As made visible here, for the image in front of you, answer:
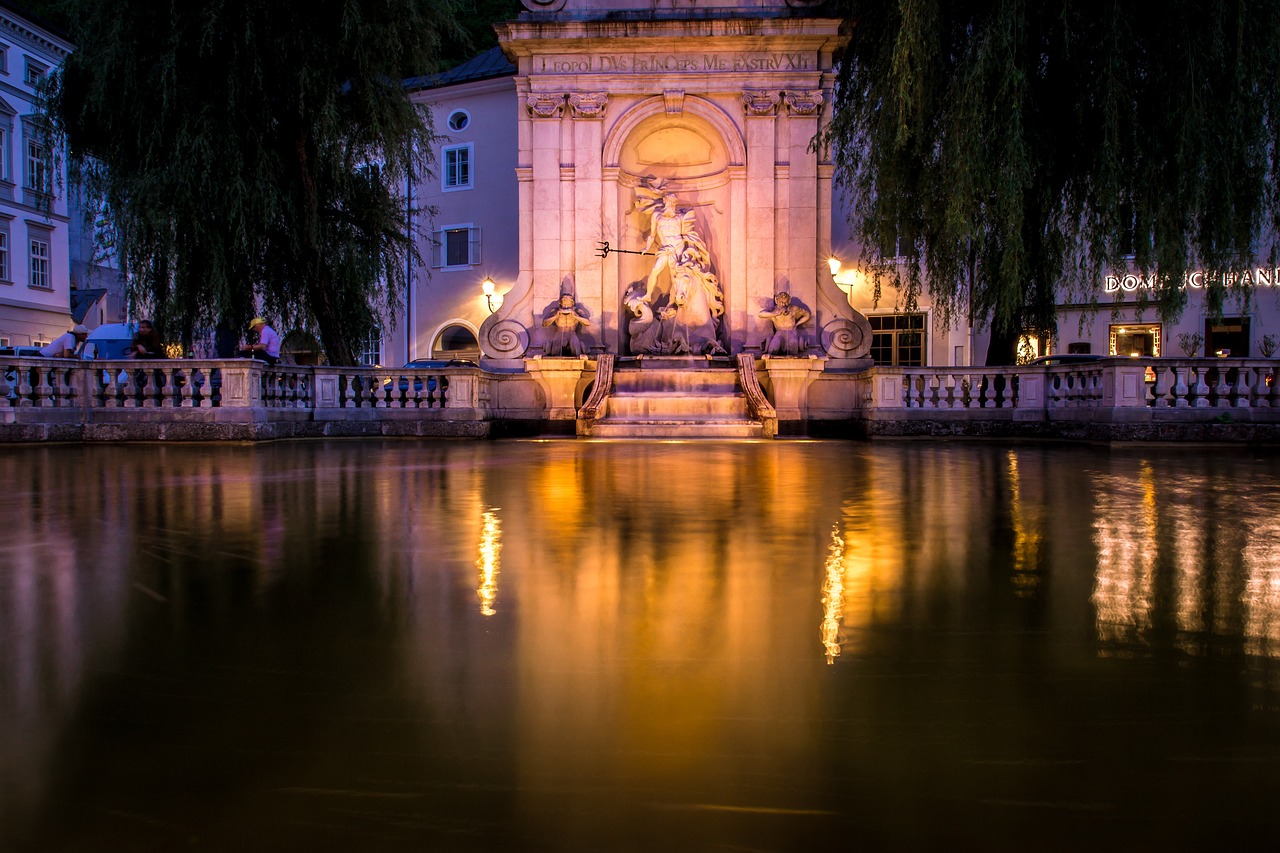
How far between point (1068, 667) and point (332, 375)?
54.1 ft

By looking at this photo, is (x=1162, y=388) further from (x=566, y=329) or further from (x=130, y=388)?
(x=130, y=388)

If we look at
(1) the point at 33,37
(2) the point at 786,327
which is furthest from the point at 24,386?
(1) the point at 33,37

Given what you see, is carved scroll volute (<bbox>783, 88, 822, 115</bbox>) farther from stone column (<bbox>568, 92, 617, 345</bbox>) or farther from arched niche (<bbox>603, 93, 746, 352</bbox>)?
stone column (<bbox>568, 92, 617, 345</bbox>)

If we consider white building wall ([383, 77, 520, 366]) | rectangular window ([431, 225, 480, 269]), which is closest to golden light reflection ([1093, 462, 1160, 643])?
white building wall ([383, 77, 520, 366])

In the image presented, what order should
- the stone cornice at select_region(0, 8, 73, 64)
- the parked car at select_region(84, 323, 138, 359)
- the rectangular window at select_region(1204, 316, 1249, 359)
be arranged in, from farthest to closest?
the stone cornice at select_region(0, 8, 73, 64), the rectangular window at select_region(1204, 316, 1249, 359), the parked car at select_region(84, 323, 138, 359)

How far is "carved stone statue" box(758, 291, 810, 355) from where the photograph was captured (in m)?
19.5

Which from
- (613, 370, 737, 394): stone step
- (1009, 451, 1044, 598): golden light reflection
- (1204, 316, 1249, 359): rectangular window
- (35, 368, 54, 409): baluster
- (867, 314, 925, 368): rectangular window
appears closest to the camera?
(1009, 451, 1044, 598): golden light reflection

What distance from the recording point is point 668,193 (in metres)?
21.6

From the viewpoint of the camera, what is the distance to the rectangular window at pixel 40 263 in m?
38.3

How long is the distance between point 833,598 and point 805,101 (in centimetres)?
1927

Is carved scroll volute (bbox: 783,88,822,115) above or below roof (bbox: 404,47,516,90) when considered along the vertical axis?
below

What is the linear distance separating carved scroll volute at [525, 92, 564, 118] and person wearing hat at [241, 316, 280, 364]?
827 cm

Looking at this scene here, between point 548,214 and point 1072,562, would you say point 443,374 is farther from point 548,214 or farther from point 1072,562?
point 1072,562

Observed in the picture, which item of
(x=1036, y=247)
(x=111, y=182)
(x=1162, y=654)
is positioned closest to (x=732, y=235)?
(x=1036, y=247)
